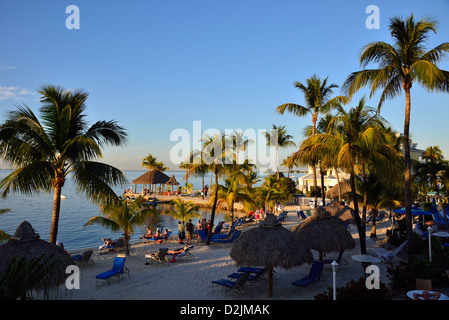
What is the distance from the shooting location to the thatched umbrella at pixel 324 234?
1039 centimetres

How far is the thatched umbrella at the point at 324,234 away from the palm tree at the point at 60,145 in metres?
6.89

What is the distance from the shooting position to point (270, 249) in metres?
8.14

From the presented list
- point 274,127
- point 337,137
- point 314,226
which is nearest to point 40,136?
point 314,226

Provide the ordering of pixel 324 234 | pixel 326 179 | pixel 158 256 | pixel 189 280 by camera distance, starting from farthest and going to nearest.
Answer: pixel 326 179
pixel 158 256
pixel 324 234
pixel 189 280

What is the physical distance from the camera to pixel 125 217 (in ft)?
46.1

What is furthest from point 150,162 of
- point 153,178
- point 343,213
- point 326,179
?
point 343,213

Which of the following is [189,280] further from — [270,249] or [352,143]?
[352,143]

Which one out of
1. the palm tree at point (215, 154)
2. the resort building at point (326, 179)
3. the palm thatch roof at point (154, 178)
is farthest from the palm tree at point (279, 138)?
the palm tree at point (215, 154)

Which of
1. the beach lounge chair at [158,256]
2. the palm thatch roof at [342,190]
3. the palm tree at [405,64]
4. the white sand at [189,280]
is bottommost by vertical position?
the white sand at [189,280]

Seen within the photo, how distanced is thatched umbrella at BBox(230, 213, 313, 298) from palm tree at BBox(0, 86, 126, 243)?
4615 mm

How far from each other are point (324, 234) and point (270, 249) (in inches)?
131

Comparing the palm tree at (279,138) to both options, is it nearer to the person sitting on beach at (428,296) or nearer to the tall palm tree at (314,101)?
the tall palm tree at (314,101)
